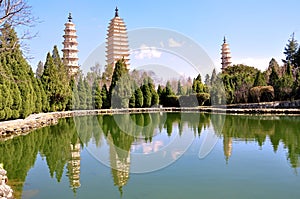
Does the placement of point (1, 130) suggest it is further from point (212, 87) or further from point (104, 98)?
point (212, 87)

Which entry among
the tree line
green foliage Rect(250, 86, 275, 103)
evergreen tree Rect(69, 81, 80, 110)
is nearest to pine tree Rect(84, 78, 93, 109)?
the tree line

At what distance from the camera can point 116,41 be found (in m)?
36.2

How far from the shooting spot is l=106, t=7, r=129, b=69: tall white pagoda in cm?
3189

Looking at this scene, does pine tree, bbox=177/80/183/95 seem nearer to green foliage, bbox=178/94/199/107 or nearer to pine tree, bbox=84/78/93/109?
green foliage, bbox=178/94/199/107

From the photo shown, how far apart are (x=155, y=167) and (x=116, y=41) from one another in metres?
31.4

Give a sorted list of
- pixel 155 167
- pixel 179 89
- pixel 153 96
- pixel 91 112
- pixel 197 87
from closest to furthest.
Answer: pixel 155 167, pixel 91 112, pixel 153 96, pixel 197 87, pixel 179 89

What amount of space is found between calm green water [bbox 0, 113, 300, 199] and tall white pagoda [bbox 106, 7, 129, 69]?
70.4 ft

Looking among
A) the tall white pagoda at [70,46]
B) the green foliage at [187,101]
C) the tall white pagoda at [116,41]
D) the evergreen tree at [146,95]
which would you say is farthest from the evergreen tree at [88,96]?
the tall white pagoda at [70,46]

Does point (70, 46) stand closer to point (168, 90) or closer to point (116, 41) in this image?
point (116, 41)

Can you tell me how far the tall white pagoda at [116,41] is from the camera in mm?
31894

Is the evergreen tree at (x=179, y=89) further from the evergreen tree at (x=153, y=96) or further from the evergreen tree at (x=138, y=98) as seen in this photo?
the evergreen tree at (x=138, y=98)

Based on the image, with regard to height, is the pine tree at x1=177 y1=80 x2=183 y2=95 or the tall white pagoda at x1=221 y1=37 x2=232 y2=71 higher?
the tall white pagoda at x1=221 y1=37 x2=232 y2=71

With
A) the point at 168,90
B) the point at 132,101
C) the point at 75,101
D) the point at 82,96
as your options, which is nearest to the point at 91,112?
the point at 75,101

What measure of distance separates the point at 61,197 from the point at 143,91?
21995 mm
